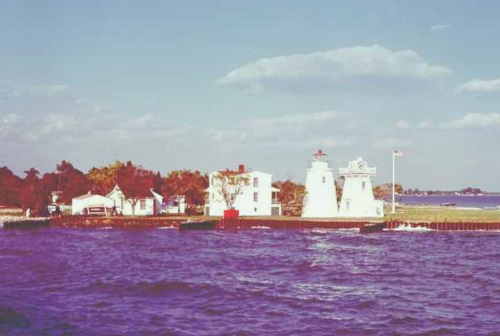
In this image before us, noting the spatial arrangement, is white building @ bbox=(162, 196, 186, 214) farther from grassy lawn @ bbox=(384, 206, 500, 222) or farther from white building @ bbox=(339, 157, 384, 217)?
grassy lawn @ bbox=(384, 206, 500, 222)

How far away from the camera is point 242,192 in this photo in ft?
315

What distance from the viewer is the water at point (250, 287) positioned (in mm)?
27219

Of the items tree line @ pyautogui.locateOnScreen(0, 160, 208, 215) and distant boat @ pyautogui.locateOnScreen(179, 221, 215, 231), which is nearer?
distant boat @ pyautogui.locateOnScreen(179, 221, 215, 231)

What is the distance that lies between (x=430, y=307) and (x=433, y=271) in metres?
13.8

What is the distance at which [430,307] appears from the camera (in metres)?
30.9

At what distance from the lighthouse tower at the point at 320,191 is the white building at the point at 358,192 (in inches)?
66.7

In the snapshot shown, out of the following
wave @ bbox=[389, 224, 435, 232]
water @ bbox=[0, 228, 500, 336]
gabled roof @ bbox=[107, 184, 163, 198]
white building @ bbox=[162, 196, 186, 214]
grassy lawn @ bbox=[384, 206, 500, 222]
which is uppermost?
gabled roof @ bbox=[107, 184, 163, 198]

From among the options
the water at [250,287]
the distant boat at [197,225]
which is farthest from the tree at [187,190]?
the water at [250,287]

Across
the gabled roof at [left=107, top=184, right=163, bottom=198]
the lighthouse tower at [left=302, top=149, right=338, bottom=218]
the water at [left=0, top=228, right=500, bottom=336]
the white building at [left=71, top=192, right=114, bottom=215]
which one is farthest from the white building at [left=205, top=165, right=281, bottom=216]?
the water at [left=0, top=228, right=500, bottom=336]

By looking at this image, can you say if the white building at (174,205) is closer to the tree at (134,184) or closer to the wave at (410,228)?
the tree at (134,184)

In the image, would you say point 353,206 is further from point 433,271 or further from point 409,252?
point 433,271

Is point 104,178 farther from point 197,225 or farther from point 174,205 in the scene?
point 197,225

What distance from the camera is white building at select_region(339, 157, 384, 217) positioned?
294 feet

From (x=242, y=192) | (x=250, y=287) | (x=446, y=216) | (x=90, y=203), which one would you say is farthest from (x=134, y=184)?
(x=250, y=287)
